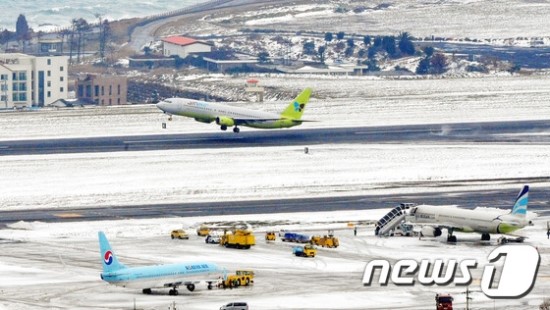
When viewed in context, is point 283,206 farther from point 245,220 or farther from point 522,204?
point 522,204

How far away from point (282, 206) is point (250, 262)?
91.5ft

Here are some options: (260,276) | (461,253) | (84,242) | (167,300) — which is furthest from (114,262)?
(461,253)

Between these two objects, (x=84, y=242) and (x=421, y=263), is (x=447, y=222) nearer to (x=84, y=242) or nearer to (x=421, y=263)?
(x=421, y=263)

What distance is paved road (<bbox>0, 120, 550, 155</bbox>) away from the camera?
183125 mm

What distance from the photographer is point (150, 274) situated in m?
105

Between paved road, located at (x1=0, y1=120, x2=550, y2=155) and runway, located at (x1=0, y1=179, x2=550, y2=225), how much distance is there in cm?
3637

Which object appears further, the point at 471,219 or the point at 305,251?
the point at 471,219

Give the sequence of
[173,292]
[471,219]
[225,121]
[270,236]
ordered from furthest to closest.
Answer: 1. [225,121]
2. [471,219]
3. [270,236]
4. [173,292]

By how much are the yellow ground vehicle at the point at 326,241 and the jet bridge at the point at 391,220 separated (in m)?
7.19

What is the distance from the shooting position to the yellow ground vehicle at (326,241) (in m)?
124

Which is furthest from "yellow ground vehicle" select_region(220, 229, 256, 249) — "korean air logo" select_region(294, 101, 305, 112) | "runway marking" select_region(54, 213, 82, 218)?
"korean air logo" select_region(294, 101, 305, 112)

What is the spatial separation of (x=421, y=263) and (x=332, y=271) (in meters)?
7.57

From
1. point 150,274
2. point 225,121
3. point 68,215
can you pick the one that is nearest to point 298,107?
point 225,121

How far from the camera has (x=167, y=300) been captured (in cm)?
10344
